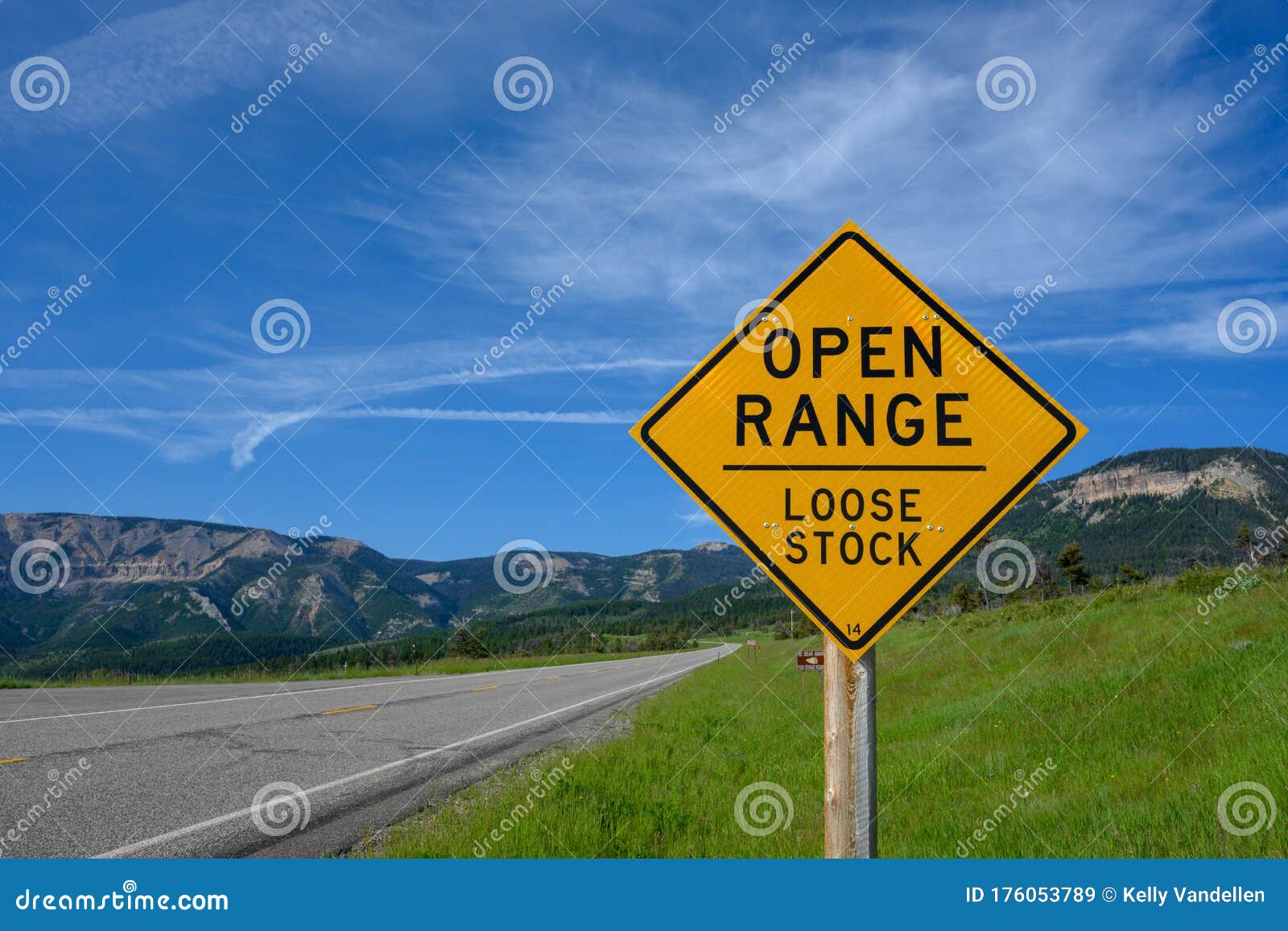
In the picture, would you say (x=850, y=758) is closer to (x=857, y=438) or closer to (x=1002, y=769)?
(x=857, y=438)

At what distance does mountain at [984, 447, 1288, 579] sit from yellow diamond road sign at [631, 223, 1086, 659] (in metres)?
100

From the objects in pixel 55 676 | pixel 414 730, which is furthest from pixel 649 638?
pixel 414 730

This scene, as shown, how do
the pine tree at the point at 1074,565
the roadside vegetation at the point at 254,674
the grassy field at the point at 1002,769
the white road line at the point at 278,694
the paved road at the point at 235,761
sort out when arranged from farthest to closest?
the pine tree at the point at 1074,565
the roadside vegetation at the point at 254,674
the white road line at the point at 278,694
the paved road at the point at 235,761
the grassy field at the point at 1002,769

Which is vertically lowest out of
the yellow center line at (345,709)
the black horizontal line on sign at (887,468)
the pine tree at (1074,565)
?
the yellow center line at (345,709)

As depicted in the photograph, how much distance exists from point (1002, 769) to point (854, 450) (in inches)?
204

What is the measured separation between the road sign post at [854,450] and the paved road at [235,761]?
156 inches

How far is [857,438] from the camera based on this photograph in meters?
2.84

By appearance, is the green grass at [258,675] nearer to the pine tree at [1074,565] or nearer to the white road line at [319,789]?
the white road line at [319,789]

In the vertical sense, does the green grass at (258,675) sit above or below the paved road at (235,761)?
above

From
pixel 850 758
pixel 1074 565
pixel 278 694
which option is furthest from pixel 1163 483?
pixel 850 758

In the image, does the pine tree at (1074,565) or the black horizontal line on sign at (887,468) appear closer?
the black horizontal line on sign at (887,468)

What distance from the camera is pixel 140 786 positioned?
656 cm

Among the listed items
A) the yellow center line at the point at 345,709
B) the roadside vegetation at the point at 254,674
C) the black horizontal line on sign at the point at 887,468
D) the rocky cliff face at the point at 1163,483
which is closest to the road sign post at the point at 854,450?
the black horizontal line on sign at the point at 887,468

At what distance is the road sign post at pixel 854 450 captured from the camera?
2754 millimetres
